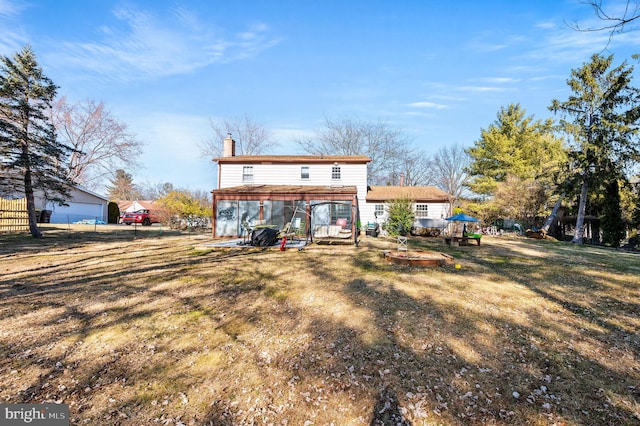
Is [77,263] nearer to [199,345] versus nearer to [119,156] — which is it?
[199,345]

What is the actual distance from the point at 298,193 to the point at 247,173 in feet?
20.5

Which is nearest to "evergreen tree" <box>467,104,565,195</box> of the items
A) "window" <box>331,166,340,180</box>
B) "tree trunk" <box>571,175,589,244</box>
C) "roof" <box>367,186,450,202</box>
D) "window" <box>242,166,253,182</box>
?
"tree trunk" <box>571,175,589,244</box>

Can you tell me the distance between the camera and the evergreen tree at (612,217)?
20.3 meters

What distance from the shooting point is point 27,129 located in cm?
1585

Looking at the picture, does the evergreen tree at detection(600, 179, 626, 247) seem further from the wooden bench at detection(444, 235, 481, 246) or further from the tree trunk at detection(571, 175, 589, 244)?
the wooden bench at detection(444, 235, 481, 246)

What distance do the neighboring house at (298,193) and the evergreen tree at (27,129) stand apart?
909cm

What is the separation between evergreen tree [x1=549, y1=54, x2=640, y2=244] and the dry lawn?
638 inches

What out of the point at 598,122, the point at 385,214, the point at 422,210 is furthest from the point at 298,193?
the point at 598,122

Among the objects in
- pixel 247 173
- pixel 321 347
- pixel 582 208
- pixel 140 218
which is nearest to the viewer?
pixel 321 347

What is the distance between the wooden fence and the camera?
18.8 meters

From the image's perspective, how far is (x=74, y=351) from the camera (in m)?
4.62

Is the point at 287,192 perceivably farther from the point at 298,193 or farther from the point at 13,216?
the point at 13,216

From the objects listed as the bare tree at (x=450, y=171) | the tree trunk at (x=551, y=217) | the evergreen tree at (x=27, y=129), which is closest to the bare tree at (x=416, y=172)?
the bare tree at (x=450, y=171)

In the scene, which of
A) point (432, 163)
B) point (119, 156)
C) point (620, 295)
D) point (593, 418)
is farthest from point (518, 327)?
point (432, 163)
